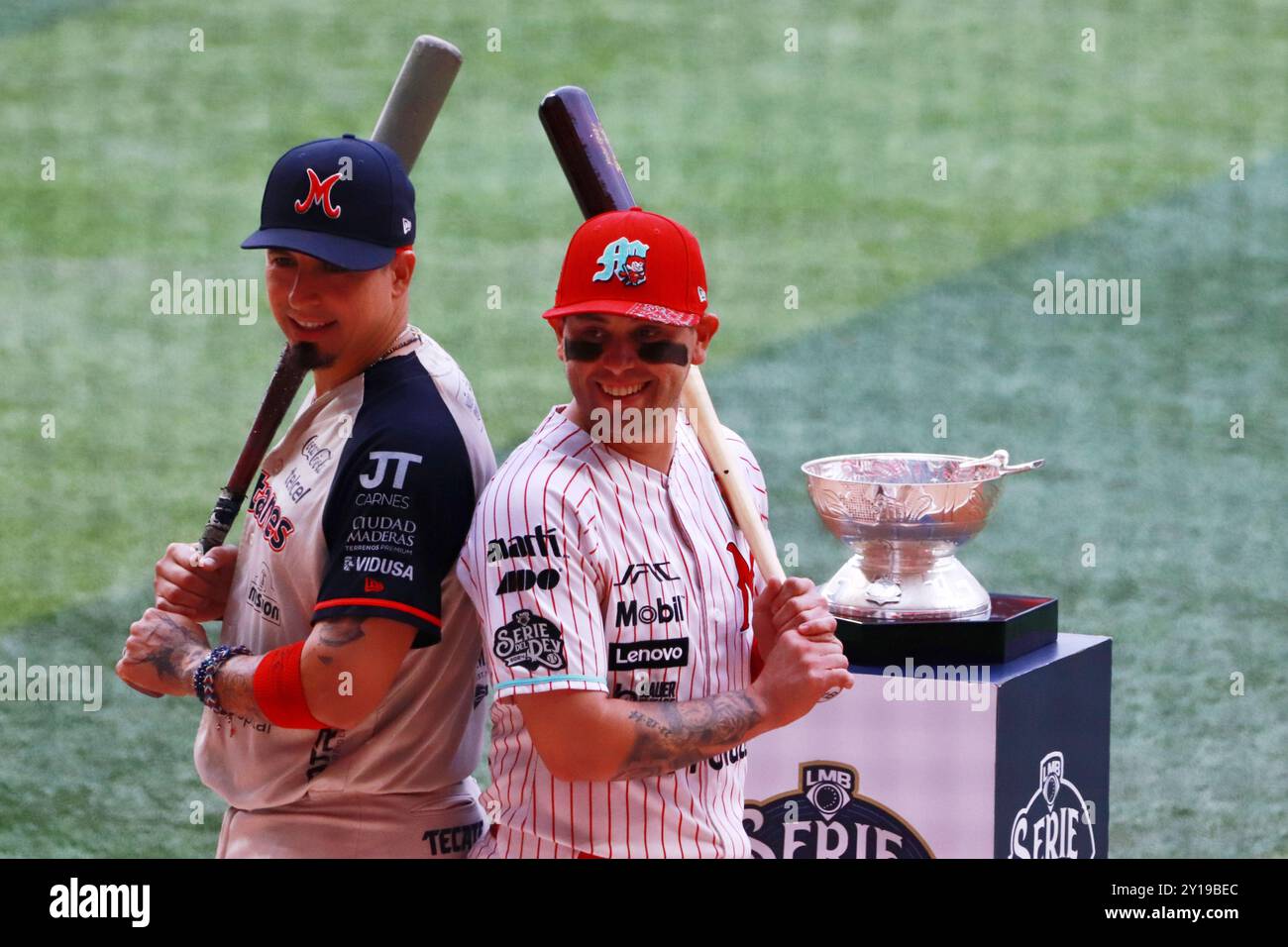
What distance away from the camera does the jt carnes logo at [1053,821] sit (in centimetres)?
359

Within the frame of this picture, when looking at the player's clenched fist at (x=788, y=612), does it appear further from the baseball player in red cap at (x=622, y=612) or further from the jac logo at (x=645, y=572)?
the jac logo at (x=645, y=572)

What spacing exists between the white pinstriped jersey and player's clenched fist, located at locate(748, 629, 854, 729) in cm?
8

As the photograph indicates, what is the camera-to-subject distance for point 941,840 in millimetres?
3521

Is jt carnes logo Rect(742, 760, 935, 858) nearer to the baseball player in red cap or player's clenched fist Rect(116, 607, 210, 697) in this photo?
the baseball player in red cap

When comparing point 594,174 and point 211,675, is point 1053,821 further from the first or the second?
point 211,675

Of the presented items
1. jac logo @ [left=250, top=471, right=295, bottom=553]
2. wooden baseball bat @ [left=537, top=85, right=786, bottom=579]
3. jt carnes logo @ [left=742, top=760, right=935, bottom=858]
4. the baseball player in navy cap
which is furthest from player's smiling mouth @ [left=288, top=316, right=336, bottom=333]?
jt carnes logo @ [left=742, top=760, right=935, bottom=858]

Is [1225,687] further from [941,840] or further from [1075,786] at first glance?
[941,840]

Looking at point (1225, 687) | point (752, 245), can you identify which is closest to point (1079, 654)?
point (1225, 687)

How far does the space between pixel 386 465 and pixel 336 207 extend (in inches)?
16.4

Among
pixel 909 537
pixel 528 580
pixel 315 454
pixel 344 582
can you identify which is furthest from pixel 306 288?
pixel 909 537

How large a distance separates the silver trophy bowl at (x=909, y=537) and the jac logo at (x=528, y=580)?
4.05 ft

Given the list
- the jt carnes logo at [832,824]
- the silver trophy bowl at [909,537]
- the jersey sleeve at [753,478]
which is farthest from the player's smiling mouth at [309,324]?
the jt carnes logo at [832,824]

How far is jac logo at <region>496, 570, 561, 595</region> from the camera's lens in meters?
2.51

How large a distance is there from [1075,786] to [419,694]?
67.6 inches
